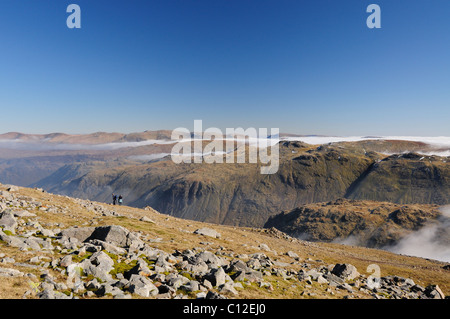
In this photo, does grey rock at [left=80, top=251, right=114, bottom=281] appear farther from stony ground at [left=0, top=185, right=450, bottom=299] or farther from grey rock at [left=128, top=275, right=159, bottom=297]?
grey rock at [left=128, top=275, right=159, bottom=297]

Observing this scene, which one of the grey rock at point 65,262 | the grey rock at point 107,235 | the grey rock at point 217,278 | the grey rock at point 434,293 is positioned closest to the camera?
the grey rock at point 65,262

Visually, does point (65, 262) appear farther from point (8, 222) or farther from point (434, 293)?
point (434, 293)

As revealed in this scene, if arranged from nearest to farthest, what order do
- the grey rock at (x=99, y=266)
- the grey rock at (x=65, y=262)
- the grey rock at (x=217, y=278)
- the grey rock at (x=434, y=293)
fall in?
the grey rock at (x=99, y=266), the grey rock at (x=65, y=262), the grey rock at (x=217, y=278), the grey rock at (x=434, y=293)

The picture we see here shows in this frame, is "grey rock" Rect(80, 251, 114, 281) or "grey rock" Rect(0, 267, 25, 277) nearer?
"grey rock" Rect(0, 267, 25, 277)

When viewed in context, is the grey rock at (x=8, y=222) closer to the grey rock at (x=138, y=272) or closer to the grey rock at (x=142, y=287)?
the grey rock at (x=138, y=272)

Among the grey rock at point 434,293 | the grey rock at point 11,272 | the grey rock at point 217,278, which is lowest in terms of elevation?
the grey rock at point 434,293

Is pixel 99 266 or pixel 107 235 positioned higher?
pixel 99 266

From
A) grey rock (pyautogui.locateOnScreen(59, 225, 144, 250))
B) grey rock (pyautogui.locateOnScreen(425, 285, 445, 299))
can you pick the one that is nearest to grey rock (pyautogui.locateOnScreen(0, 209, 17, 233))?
grey rock (pyautogui.locateOnScreen(59, 225, 144, 250))

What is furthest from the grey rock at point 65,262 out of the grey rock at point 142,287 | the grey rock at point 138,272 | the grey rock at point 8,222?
the grey rock at point 8,222

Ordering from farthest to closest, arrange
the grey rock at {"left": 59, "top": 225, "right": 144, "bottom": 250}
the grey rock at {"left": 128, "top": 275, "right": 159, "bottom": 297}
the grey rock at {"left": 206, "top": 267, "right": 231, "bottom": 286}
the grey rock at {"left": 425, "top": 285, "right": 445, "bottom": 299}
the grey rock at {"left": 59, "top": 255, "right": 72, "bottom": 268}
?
the grey rock at {"left": 425, "top": 285, "right": 445, "bottom": 299} < the grey rock at {"left": 59, "top": 225, "right": 144, "bottom": 250} < the grey rock at {"left": 206, "top": 267, "right": 231, "bottom": 286} < the grey rock at {"left": 59, "top": 255, "right": 72, "bottom": 268} < the grey rock at {"left": 128, "top": 275, "right": 159, "bottom": 297}

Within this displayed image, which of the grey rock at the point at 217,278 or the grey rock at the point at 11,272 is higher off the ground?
the grey rock at the point at 11,272

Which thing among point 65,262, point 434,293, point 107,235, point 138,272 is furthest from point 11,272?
point 434,293
